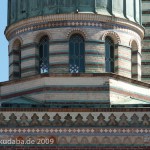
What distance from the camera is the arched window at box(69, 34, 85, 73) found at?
28.4 metres

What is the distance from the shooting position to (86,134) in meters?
25.4

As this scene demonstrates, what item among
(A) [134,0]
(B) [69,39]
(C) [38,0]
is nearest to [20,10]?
(C) [38,0]

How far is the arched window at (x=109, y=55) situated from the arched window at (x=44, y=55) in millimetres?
2507

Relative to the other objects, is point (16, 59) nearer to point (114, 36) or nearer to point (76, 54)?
point (76, 54)

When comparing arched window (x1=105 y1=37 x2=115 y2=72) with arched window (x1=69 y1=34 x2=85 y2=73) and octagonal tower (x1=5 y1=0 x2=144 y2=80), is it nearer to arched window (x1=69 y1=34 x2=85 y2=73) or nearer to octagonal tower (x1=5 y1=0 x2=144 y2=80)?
octagonal tower (x1=5 y1=0 x2=144 y2=80)

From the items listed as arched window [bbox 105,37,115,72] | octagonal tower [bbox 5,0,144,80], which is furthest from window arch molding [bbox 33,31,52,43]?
arched window [bbox 105,37,115,72]

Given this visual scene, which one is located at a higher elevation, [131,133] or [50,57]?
[50,57]

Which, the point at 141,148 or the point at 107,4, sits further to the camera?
the point at 107,4

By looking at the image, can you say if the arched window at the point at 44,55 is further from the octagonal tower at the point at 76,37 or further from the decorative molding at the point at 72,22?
the decorative molding at the point at 72,22

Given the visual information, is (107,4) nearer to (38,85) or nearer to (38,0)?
(38,0)

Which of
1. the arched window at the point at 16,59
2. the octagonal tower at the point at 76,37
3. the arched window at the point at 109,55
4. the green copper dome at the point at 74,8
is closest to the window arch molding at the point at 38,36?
the octagonal tower at the point at 76,37

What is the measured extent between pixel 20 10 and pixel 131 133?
7.99m

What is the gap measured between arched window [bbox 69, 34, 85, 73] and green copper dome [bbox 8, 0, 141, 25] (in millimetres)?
1203

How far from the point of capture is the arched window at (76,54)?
1118 inches
